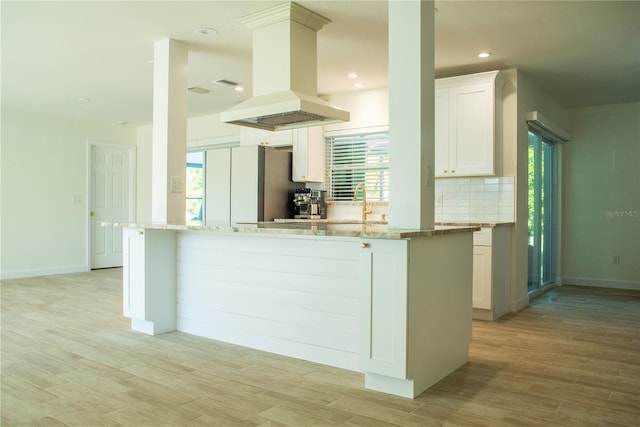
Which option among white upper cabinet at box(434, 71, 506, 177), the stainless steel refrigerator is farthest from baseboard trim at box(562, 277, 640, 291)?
the stainless steel refrigerator

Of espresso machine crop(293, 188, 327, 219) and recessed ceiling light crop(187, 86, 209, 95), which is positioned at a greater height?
recessed ceiling light crop(187, 86, 209, 95)

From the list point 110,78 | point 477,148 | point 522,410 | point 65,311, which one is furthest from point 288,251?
point 110,78

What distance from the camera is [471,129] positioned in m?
4.72

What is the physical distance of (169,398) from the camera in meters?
2.50

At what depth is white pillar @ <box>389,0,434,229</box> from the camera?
8.70 ft

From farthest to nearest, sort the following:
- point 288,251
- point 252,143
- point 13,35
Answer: point 252,143 < point 13,35 < point 288,251

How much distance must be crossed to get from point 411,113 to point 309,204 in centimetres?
325

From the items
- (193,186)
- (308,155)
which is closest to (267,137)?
(308,155)

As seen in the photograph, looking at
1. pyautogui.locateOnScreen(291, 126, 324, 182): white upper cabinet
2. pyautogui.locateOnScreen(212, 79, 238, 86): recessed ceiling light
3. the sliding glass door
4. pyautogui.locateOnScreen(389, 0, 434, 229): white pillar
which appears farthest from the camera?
pyautogui.locateOnScreen(291, 126, 324, 182): white upper cabinet

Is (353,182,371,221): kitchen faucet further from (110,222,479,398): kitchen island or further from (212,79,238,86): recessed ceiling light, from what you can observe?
(110,222,479,398): kitchen island

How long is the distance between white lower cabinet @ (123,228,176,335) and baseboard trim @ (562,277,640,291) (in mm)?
5336

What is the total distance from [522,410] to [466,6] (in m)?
2.60

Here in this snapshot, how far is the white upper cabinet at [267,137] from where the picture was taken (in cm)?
603

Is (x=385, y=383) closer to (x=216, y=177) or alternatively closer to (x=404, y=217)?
(x=404, y=217)
